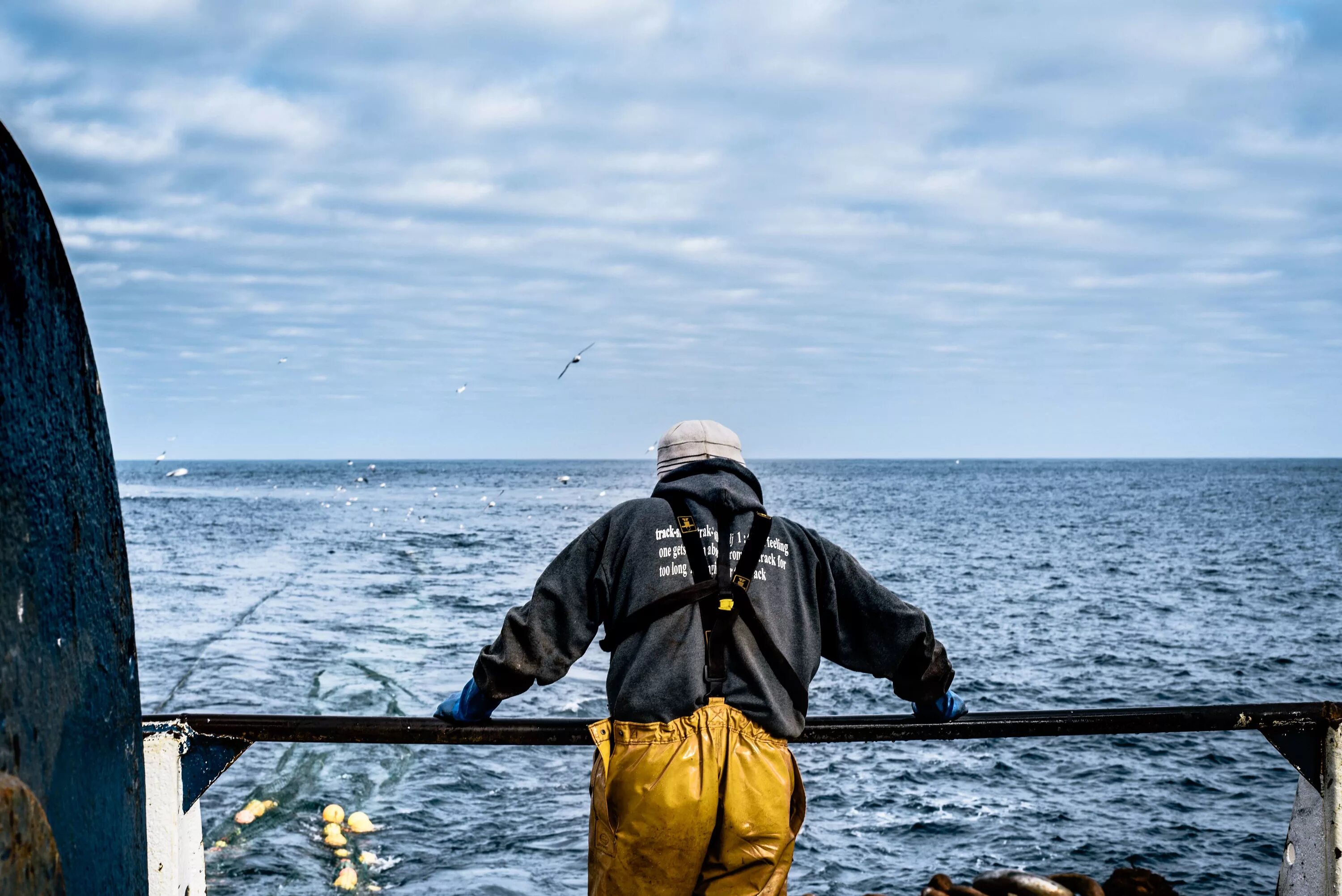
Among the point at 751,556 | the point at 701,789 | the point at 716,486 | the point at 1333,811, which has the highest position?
the point at 716,486

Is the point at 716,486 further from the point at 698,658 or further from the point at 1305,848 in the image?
the point at 1305,848

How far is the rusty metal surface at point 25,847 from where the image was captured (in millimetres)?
1323

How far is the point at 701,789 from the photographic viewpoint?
2824mm

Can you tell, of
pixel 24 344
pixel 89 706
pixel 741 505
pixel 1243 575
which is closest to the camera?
pixel 24 344

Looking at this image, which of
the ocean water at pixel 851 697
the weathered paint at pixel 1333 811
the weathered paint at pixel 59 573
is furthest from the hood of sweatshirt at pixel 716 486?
the ocean water at pixel 851 697

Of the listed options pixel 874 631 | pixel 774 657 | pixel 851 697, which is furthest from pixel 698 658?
pixel 851 697

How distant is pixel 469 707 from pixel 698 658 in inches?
29.3

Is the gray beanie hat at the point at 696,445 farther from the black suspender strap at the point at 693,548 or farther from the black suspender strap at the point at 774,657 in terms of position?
the black suspender strap at the point at 774,657

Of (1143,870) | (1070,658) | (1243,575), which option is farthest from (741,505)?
(1243,575)

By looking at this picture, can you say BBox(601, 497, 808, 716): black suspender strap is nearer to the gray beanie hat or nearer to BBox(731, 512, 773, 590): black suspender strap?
BBox(731, 512, 773, 590): black suspender strap

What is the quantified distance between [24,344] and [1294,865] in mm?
4061

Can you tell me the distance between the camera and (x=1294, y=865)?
11.9 ft

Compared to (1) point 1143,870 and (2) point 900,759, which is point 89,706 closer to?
(1) point 1143,870

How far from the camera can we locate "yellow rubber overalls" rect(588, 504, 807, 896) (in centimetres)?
281
